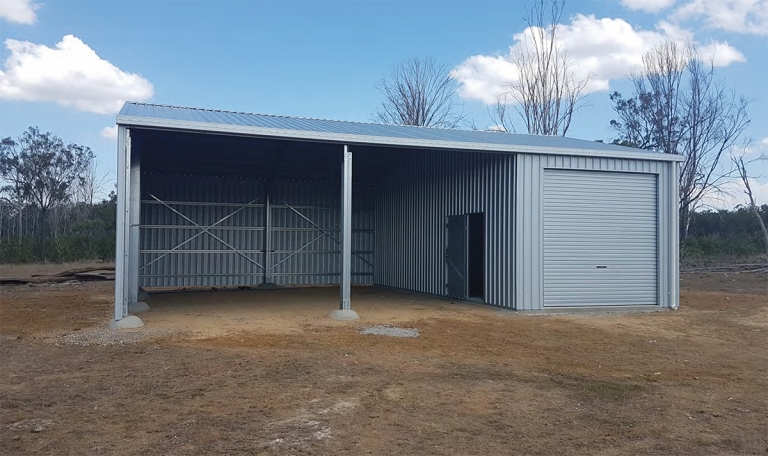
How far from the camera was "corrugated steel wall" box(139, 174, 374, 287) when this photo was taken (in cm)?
1953

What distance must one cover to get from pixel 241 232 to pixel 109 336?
412 inches

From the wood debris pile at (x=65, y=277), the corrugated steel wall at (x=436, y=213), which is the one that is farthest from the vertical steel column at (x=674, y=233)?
the wood debris pile at (x=65, y=277)

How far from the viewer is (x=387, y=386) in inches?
278

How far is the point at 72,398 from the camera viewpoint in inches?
254

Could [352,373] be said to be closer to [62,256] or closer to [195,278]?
[195,278]

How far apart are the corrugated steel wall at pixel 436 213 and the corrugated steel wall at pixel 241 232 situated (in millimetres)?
1585

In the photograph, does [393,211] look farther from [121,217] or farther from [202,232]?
[121,217]

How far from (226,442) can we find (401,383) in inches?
103

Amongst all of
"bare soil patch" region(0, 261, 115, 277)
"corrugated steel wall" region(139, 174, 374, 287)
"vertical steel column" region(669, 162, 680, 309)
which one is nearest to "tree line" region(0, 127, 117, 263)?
"bare soil patch" region(0, 261, 115, 277)

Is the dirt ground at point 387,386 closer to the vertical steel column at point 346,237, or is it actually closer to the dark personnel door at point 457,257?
the vertical steel column at point 346,237

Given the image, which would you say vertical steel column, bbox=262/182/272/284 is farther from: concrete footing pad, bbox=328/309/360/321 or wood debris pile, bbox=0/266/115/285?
concrete footing pad, bbox=328/309/360/321

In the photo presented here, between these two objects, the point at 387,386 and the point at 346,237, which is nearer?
the point at 387,386

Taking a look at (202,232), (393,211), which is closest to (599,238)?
(393,211)

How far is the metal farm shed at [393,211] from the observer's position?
44.6ft
